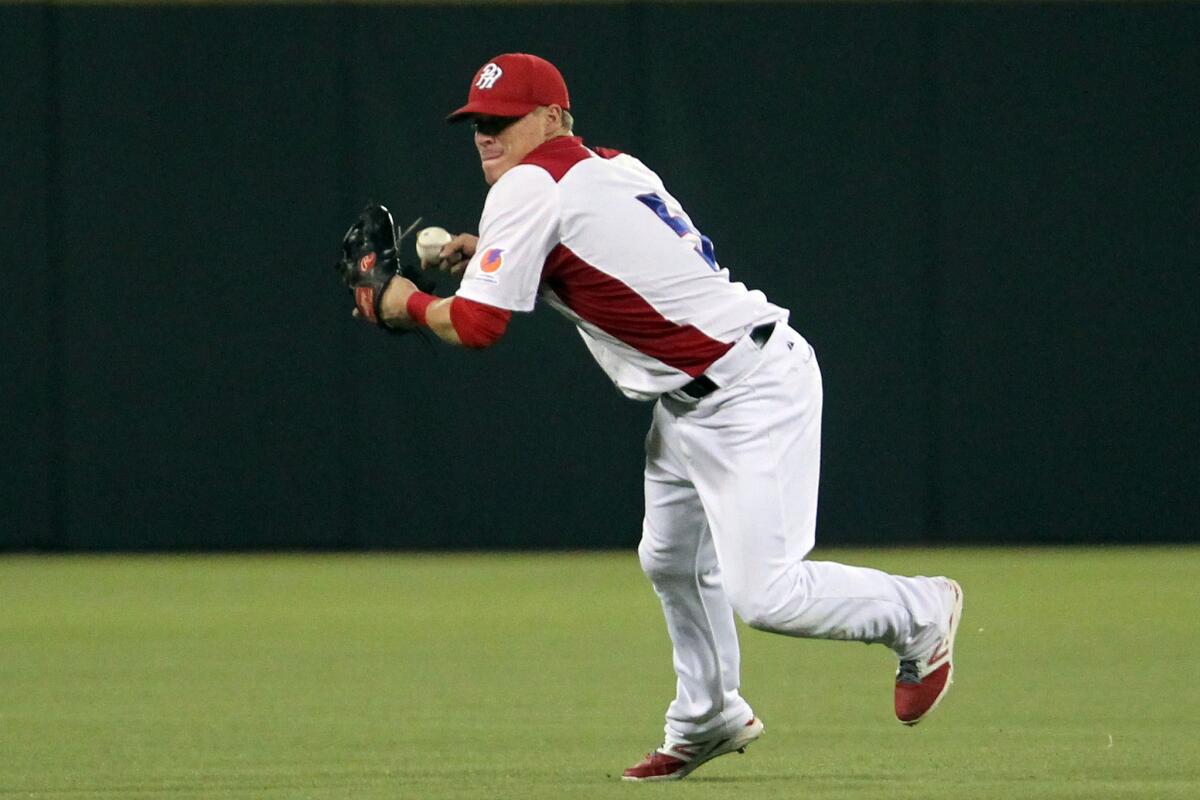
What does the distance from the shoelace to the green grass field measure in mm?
258

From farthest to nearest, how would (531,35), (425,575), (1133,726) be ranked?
1. (531,35)
2. (425,575)
3. (1133,726)

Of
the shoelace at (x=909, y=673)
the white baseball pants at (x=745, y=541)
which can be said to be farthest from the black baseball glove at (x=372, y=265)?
the shoelace at (x=909, y=673)

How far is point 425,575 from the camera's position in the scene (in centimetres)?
1093

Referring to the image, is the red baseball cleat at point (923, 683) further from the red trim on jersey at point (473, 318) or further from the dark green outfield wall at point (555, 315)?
the dark green outfield wall at point (555, 315)

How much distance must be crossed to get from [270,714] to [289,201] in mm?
5595

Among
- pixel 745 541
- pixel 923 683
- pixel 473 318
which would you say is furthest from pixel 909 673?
pixel 473 318

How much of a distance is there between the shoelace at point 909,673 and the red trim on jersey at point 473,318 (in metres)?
1.45

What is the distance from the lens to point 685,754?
561 centimetres

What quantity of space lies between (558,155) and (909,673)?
5.59 feet

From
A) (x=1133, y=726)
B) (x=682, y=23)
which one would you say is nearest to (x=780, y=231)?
(x=682, y=23)

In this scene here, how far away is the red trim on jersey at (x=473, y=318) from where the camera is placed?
5.20m

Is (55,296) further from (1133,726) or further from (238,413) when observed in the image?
(1133,726)

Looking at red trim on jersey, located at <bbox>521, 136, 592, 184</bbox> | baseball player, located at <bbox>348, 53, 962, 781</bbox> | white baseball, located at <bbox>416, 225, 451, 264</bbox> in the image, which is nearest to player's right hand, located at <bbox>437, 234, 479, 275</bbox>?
white baseball, located at <bbox>416, 225, 451, 264</bbox>

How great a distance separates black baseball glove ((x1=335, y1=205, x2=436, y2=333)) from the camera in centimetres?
544
